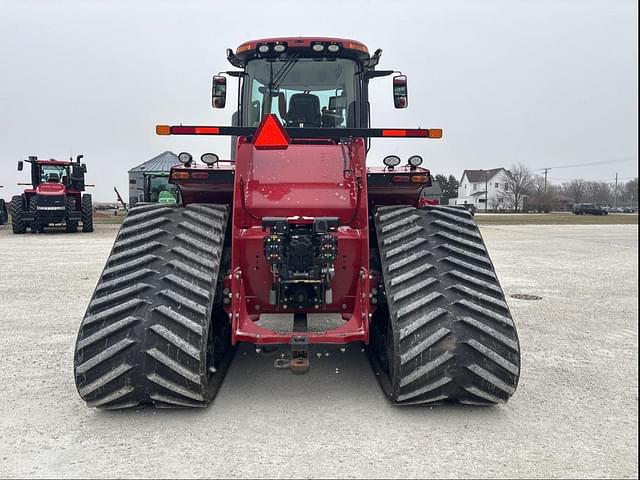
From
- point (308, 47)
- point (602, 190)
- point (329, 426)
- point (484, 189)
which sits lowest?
point (329, 426)

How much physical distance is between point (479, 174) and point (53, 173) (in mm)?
78562

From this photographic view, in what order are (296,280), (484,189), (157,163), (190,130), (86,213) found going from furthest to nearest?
(484,189) < (157,163) < (86,213) < (190,130) < (296,280)

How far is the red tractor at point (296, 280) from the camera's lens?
3.67 metres

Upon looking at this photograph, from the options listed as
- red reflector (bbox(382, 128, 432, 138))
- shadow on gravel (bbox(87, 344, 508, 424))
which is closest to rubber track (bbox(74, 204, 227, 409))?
shadow on gravel (bbox(87, 344, 508, 424))

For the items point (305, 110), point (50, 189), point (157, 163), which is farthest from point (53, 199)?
point (305, 110)

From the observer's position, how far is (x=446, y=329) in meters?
3.72

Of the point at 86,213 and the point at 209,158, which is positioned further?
the point at 86,213

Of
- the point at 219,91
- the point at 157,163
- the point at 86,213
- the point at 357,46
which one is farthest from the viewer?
the point at 157,163

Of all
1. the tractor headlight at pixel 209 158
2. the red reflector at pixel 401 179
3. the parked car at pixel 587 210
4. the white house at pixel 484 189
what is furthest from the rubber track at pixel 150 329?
the white house at pixel 484 189

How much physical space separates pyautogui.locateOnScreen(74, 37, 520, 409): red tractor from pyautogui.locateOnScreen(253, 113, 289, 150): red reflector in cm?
1

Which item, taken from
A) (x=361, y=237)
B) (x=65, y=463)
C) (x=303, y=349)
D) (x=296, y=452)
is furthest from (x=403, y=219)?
(x=65, y=463)

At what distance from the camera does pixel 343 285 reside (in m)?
4.24

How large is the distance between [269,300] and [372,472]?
5.21ft

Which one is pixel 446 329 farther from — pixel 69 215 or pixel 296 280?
pixel 69 215
